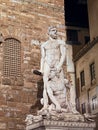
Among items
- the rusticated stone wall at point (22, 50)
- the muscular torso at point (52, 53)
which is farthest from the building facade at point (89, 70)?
the muscular torso at point (52, 53)

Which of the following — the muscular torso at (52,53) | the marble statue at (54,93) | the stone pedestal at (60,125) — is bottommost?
the stone pedestal at (60,125)

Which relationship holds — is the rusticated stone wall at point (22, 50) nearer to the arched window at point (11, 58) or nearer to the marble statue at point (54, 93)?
the arched window at point (11, 58)

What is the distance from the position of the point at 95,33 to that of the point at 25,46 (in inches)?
413

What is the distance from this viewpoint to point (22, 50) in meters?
13.2

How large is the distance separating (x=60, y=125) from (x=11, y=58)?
405 centimetres

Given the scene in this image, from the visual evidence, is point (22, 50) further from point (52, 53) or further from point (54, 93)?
point (54, 93)

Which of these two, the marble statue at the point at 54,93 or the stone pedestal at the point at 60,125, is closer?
the stone pedestal at the point at 60,125

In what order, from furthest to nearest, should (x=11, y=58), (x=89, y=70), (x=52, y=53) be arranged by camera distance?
(x=89, y=70) → (x=11, y=58) → (x=52, y=53)

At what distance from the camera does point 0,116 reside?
480 inches

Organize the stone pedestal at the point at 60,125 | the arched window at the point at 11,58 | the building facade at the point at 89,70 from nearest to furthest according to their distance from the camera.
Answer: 1. the stone pedestal at the point at 60,125
2. the arched window at the point at 11,58
3. the building facade at the point at 89,70

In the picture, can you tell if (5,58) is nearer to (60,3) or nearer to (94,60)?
(60,3)

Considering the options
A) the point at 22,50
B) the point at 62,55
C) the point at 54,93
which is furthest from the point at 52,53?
the point at 22,50

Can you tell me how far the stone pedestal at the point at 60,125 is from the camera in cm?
959

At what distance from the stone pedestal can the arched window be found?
10.1ft
